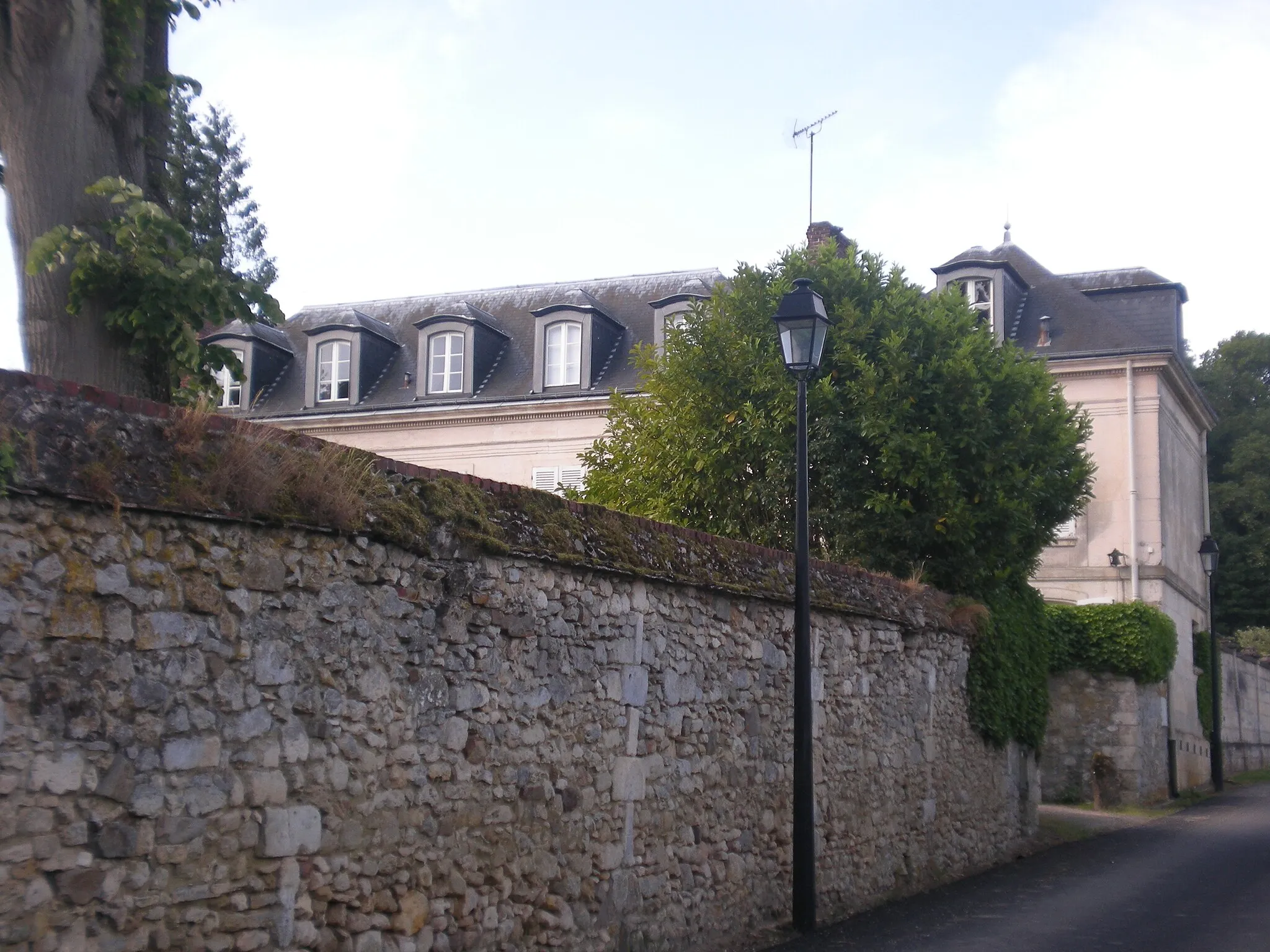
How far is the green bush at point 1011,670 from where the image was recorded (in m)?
15.5

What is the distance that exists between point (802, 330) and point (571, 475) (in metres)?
18.5

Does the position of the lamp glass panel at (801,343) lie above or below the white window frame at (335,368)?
below

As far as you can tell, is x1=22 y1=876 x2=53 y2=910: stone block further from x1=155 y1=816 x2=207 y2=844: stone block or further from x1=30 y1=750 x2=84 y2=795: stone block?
x1=155 y1=816 x2=207 y2=844: stone block

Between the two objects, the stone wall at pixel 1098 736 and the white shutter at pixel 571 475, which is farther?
the white shutter at pixel 571 475

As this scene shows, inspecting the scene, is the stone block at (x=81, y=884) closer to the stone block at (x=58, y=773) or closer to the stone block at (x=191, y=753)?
the stone block at (x=58, y=773)

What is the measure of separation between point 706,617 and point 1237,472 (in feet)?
121

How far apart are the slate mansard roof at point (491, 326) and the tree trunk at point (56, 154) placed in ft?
69.2

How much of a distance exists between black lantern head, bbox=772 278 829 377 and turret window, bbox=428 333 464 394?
1994cm

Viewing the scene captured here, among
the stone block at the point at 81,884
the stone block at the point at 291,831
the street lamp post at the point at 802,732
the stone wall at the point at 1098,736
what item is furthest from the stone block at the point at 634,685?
the stone wall at the point at 1098,736

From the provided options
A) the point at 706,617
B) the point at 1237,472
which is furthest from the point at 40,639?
the point at 1237,472

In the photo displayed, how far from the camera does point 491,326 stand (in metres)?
31.0

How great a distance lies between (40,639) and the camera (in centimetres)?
509

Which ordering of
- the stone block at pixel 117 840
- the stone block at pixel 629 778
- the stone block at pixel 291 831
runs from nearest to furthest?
1. the stone block at pixel 117 840
2. the stone block at pixel 291 831
3. the stone block at pixel 629 778

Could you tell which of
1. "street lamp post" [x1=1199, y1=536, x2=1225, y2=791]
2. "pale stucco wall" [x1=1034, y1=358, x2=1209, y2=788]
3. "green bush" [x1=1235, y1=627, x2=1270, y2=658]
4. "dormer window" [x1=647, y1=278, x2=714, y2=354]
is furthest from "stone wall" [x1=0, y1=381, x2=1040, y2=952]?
"green bush" [x1=1235, y1=627, x2=1270, y2=658]
